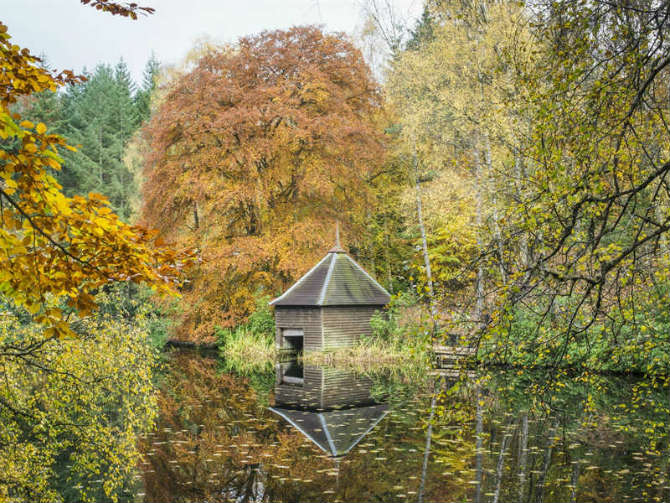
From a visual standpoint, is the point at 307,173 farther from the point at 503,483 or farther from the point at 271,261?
the point at 503,483

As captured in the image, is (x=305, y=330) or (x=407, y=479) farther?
(x=305, y=330)

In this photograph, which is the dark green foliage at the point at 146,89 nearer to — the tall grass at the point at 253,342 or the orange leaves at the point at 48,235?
the tall grass at the point at 253,342

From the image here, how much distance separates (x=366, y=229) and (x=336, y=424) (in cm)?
1949

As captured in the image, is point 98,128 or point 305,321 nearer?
point 305,321

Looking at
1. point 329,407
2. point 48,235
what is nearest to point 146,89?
point 329,407

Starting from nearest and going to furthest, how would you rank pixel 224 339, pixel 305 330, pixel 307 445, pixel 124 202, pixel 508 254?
pixel 508 254, pixel 307 445, pixel 305 330, pixel 224 339, pixel 124 202

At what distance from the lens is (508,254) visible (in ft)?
16.0

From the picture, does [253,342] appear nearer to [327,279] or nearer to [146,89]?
[327,279]

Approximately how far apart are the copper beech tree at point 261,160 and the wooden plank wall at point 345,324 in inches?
109

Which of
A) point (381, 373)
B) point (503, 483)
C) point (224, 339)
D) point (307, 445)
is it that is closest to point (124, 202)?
point (224, 339)

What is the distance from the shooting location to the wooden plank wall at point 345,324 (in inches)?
808

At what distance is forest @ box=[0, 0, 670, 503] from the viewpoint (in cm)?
394

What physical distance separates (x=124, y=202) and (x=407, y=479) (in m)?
37.2

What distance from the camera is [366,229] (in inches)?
1178
